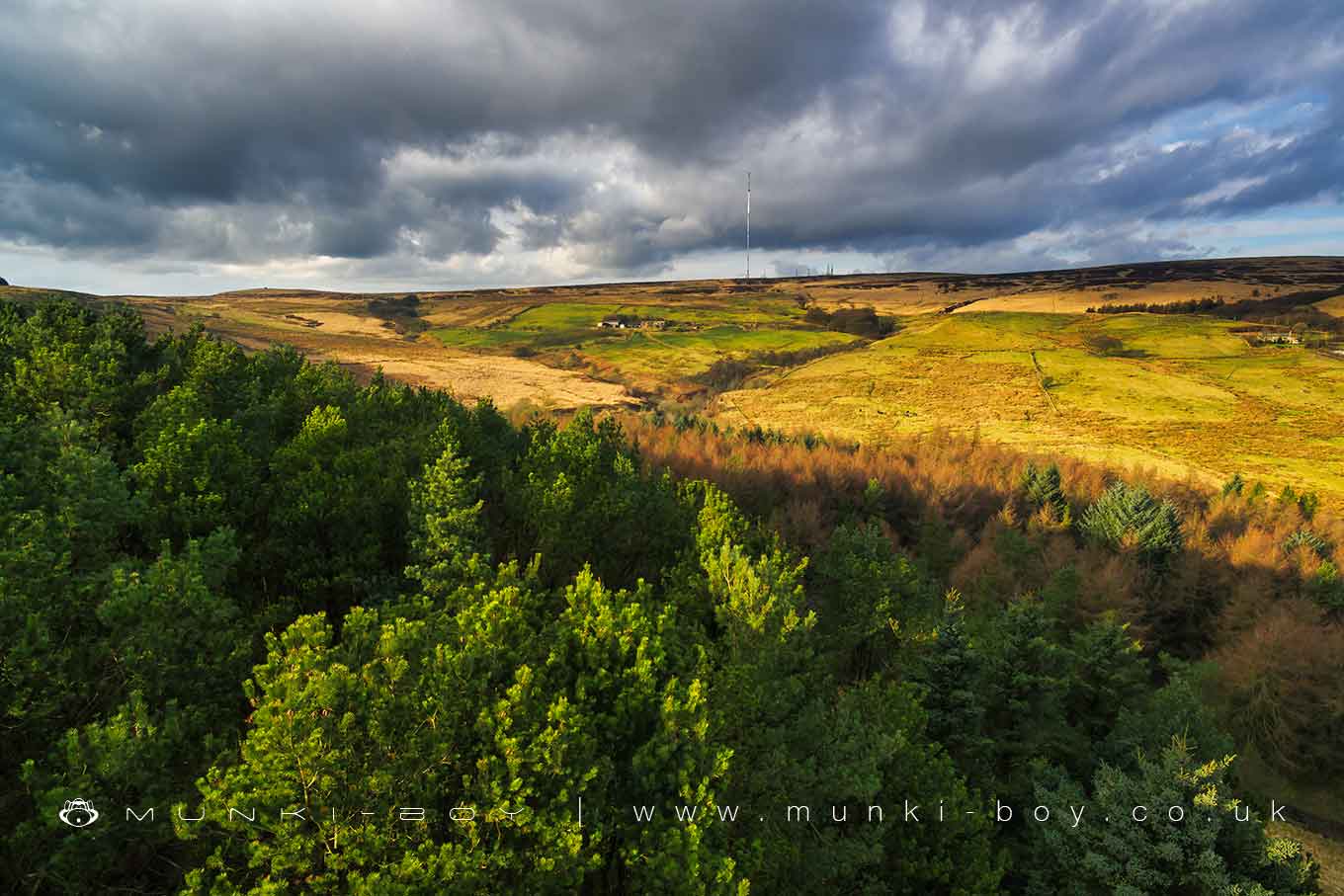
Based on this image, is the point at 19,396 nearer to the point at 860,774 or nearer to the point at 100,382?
the point at 100,382

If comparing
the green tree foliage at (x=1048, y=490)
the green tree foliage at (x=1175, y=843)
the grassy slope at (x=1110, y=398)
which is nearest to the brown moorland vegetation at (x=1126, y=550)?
the green tree foliage at (x=1048, y=490)

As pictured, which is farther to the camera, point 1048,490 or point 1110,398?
point 1110,398

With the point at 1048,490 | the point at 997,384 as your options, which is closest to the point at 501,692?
the point at 1048,490

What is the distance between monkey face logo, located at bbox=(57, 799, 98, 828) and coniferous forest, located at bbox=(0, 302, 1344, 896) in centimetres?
14

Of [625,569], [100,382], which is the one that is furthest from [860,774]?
[100,382]

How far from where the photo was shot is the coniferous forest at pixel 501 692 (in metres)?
12.0

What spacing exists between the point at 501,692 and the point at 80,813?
7758mm

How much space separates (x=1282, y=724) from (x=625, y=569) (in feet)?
→ 151

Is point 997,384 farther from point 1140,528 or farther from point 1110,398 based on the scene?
point 1140,528

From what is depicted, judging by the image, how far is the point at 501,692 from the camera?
1541 cm

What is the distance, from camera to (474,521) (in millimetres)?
26000

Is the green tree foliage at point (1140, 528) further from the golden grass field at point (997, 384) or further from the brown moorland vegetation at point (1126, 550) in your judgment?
the golden grass field at point (997, 384)

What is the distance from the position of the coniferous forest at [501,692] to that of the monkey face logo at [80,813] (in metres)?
0.14

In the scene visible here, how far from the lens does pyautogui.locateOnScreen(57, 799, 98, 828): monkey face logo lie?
1086 centimetres
